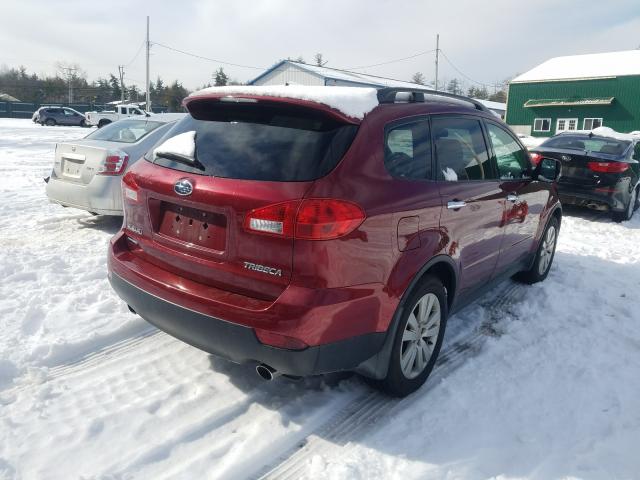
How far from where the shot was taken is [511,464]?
2639 millimetres

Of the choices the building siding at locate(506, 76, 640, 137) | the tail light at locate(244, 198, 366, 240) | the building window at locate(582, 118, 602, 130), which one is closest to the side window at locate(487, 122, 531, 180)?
the tail light at locate(244, 198, 366, 240)

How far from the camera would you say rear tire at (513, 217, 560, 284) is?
527 centimetres

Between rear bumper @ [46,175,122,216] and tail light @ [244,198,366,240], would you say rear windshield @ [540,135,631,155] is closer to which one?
rear bumper @ [46,175,122,216]

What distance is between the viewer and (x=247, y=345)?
8.38 feet

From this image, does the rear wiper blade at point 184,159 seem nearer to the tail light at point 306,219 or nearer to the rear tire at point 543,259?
the tail light at point 306,219

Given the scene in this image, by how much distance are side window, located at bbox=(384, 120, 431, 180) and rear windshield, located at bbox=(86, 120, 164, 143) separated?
15.0 ft

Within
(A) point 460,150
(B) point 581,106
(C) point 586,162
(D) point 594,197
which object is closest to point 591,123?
(B) point 581,106

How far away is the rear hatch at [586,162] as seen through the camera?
27.6ft

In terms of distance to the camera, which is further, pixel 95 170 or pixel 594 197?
pixel 594 197

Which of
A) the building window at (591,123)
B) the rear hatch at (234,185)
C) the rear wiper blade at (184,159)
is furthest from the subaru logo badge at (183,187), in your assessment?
the building window at (591,123)

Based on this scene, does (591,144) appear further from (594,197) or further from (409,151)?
(409,151)

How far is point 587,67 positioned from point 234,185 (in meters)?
45.9

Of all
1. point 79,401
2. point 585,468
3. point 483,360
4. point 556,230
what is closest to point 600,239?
point 556,230

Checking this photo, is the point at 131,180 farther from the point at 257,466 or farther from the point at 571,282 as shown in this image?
the point at 571,282
